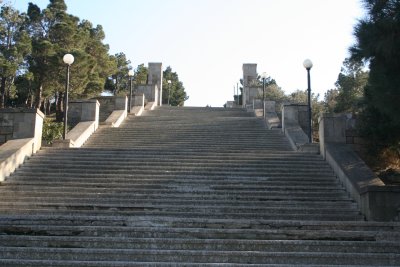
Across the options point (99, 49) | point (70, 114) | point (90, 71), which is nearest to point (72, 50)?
point (90, 71)

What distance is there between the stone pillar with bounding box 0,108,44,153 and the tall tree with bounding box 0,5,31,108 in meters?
10.4

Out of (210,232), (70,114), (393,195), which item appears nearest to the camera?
(210,232)

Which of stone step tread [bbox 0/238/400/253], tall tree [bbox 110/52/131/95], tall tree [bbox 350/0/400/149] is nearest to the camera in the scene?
stone step tread [bbox 0/238/400/253]

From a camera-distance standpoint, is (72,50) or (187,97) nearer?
(72,50)

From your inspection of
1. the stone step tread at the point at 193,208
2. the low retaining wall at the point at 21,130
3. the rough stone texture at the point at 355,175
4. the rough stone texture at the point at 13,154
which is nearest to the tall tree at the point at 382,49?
the rough stone texture at the point at 355,175

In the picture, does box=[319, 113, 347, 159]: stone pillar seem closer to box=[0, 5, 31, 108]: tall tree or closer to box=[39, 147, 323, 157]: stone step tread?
box=[39, 147, 323, 157]: stone step tread

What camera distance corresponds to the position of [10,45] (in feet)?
86.6

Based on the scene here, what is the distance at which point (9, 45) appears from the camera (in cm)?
2642

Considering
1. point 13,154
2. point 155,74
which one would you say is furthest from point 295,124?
point 155,74

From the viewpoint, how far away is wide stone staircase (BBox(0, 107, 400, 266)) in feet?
24.7

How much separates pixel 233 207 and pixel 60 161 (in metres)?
4.76

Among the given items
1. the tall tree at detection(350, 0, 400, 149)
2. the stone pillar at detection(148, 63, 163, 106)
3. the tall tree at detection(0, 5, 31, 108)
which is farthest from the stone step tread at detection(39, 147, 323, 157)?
the stone pillar at detection(148, 63, 163, 106)

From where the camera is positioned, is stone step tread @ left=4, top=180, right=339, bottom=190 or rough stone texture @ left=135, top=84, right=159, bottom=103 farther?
rough stone texture @ left=135, top=84, right=159, bottom=103

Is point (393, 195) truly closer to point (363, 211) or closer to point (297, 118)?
point (363, 211)
